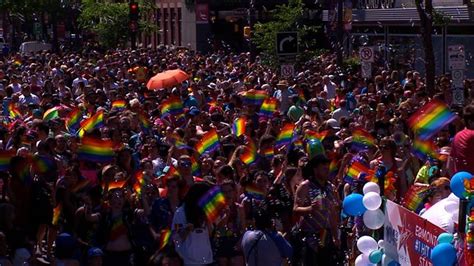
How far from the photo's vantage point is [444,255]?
25.9 feet

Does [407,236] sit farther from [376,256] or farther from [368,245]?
[368,245]

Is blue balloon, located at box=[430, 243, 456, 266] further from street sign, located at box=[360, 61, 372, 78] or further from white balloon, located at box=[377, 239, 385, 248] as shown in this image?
street sign, located at box=[360, 61, 372, 78]

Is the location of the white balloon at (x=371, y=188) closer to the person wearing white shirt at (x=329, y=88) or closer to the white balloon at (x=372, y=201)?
the white balloon at (x=372, y=201)

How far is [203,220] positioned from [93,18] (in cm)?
3798

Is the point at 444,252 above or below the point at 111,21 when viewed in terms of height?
above

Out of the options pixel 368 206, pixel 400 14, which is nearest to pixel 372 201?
pixel 368 206

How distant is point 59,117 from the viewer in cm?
1772

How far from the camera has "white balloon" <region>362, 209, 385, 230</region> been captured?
394 inches

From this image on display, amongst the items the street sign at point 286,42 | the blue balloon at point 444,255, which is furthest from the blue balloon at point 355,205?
the street sign at point 286,42

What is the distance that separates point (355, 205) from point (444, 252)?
2481 millimetres

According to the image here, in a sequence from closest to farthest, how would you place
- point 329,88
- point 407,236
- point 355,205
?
1. point 407,236
2. point 355,205
3. point 329,88

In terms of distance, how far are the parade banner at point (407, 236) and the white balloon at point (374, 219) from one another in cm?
Result: 8

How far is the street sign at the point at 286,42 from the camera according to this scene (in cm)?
2116

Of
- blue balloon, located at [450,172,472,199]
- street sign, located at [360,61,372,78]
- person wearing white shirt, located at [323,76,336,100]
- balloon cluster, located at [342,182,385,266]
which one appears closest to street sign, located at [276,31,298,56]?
person wearing white shirt, located at [323,76,336,100]
